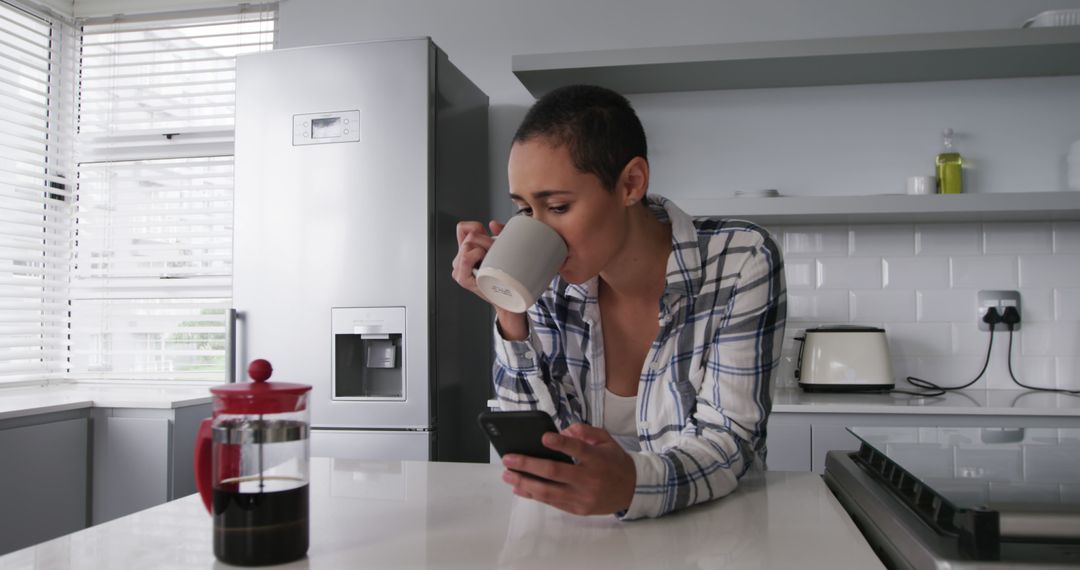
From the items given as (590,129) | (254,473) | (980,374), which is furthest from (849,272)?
(254,473)

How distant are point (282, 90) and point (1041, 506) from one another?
2341 millimetres

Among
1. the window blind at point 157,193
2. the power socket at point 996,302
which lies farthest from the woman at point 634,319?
the window blind at point 157,193

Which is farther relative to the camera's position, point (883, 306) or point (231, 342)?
point (883, 306)

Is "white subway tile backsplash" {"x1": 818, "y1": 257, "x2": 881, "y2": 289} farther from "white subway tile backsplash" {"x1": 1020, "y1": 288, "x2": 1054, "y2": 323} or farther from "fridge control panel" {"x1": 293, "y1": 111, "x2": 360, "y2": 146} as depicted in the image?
"fridge control panel" {"x1": 293, "y1": 111, "x2": 360, "y2": 146}

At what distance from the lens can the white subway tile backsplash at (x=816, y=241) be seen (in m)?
2.70

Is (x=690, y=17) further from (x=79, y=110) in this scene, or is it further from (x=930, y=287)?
(x=79, y=110)

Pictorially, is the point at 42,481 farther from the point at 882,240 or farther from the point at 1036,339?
the point at 1036,339

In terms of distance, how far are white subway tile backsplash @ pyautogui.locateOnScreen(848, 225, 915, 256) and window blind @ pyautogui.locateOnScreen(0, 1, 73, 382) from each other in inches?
120

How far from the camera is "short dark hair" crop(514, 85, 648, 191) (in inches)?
42.3

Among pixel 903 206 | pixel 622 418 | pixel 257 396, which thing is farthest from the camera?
pixel 903 206

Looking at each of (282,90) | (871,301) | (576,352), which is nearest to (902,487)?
(576,352)

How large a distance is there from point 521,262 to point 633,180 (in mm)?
288

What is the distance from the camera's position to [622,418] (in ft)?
4.29

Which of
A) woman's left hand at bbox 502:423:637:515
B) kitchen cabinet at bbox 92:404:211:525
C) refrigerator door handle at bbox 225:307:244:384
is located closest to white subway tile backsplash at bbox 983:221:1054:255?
woman's left hand at bbox 502:423:637:515
